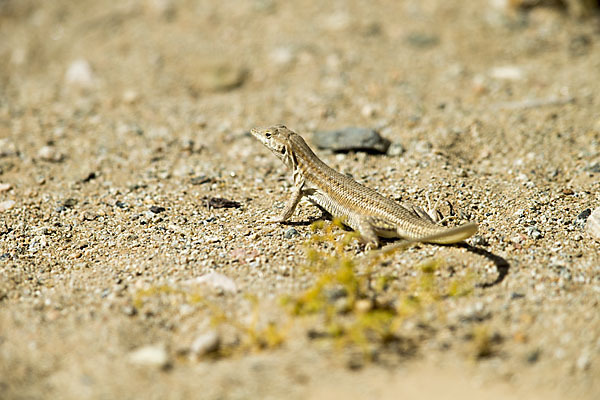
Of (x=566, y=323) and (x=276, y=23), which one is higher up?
(x=276, y=23)

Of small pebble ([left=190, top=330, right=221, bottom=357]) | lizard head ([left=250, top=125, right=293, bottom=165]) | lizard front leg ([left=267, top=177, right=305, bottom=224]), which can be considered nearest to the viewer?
small pebble ([left=190, top=330, right=221, bottom=357])

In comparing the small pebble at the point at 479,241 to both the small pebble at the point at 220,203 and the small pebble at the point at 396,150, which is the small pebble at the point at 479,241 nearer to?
the small pebble at the point at 396,150

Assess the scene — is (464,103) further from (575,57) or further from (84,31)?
(84,31)

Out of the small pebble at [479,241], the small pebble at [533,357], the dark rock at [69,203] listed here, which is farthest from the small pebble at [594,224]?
the dark rock at [69,203]

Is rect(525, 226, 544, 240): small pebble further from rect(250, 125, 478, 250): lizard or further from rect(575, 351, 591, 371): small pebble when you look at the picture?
rect(575, 351, 591, 371): small pebble

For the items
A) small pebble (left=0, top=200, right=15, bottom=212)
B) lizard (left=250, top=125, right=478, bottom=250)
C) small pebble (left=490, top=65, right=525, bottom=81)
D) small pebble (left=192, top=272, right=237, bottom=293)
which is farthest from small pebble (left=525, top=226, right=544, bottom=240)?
small pebble (left=0, top=200, right=15, bottom=212)

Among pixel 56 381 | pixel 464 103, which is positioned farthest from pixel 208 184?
pixel 464 103

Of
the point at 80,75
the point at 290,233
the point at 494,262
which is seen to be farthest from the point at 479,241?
the point at 80,75
